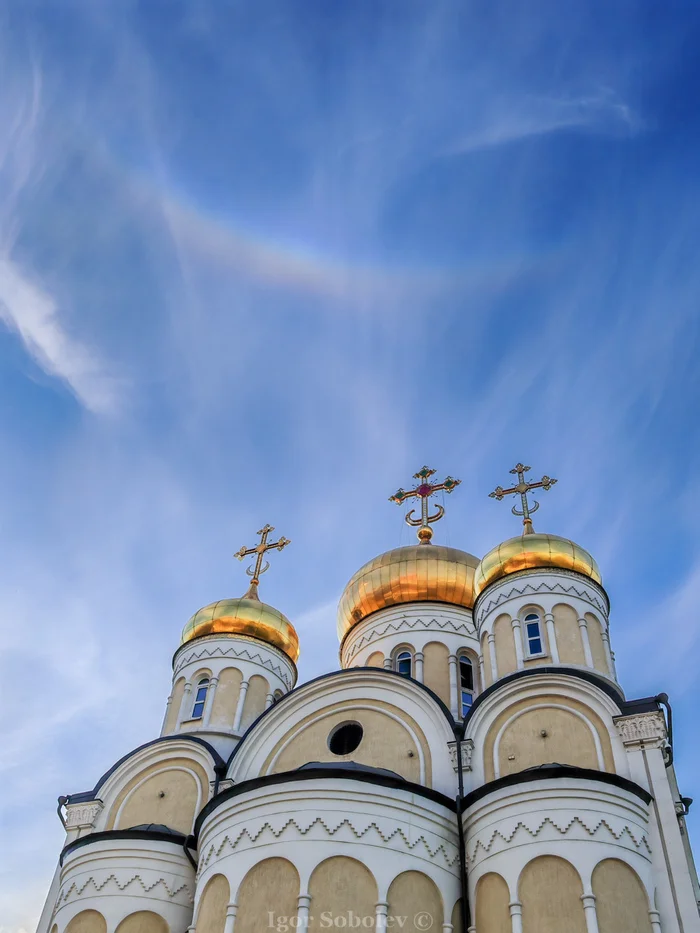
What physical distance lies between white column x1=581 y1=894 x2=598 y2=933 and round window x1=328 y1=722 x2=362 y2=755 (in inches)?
188

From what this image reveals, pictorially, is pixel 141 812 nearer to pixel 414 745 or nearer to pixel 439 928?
pixel 414 745

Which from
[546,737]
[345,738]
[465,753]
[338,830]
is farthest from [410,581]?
[338,830]

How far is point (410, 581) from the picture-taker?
17.6 meters

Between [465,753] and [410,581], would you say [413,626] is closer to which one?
[410,581]

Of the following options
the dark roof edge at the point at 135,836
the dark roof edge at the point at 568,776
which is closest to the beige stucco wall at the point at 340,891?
the dark roof edge at the point at 568,776

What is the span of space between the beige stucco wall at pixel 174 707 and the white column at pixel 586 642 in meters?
7.77

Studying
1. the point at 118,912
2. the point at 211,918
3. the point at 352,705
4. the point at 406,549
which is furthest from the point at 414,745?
the point at 406,549

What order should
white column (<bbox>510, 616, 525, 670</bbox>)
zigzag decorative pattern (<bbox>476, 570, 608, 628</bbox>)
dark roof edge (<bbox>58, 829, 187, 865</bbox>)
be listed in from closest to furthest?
dark roof edge (<bbox>58, 829, 187, 865</bbox>) < white column (<bbox>510, 616, 525, 670</bbox>) < zigzag decorative pattern (<bbox>476, 570, 608, 628</bbox>)

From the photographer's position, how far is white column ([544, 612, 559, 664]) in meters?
13.6

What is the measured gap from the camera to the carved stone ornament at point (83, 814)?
1442 cm

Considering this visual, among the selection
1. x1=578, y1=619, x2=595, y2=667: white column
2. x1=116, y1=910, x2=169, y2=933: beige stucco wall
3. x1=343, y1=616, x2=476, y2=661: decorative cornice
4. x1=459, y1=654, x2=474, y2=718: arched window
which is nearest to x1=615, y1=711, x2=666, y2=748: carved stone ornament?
x1=578, y1=619, x2=595, y2=667: white column

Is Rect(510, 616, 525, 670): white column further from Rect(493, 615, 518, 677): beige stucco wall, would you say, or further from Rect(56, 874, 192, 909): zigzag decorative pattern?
Rect(56, 874, 192, 909): zigzag decorative pattern

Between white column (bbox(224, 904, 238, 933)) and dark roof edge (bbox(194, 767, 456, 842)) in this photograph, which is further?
dark roof edge (bbox(194, 767, 456, 842))

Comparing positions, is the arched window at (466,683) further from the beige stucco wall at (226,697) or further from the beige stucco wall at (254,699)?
the beige stucco wall at (226,697)
